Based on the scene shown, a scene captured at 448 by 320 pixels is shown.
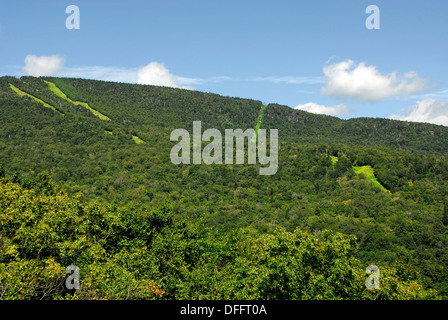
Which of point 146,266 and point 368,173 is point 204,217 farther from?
point 368,173

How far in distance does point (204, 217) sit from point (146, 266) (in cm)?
1720

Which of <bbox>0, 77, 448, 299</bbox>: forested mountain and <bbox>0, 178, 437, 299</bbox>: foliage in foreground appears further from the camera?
<bbox>0, 77, 448, 299</bbox>: forested mountain

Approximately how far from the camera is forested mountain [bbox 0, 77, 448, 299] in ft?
61.9

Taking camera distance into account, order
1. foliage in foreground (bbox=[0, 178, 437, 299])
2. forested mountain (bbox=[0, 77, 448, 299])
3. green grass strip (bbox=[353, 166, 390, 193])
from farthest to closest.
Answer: green grass strip (bbox=[353, 166, 390, 193]) → forested mountain (bbox=[0, 77, 448, 299]) → foliage in foreground (bbox=[0, 178, 437, 299])

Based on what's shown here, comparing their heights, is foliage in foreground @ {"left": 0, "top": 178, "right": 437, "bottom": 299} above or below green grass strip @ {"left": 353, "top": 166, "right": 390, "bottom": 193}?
below

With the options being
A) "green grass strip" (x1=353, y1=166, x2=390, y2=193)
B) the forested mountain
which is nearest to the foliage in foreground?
the forested mountain

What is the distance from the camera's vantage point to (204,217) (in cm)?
4016

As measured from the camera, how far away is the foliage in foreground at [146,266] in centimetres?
Answer: 1783

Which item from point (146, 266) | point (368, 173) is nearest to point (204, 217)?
point (146, 266)

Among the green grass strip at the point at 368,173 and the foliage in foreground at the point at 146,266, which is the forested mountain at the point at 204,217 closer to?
the foliage in foreground at the point at 146,266

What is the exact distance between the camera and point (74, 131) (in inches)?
5930

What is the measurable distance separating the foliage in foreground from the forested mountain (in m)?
0.12

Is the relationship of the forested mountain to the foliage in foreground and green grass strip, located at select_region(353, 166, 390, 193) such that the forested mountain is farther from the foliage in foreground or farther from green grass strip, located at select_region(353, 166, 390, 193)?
green grass strip, located at select_region(353, 166, 390, 193)
